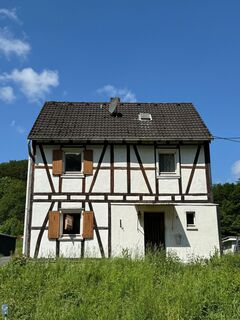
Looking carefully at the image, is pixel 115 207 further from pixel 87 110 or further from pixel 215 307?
pixel 215 307

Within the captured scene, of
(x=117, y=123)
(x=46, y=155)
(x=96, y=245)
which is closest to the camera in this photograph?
(x=96, y=245)

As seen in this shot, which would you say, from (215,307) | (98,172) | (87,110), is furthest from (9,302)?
(87,110)

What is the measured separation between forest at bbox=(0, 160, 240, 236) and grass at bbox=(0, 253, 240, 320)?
3823 centimetres

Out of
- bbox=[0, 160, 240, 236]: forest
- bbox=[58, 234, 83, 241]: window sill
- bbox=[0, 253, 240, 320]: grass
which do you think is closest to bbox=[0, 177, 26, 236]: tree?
bbox=[0, 160, 240, 236]: forest

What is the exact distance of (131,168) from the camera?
18547 millimetres

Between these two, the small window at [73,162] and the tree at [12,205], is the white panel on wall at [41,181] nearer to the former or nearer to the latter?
the small window at [73,162]

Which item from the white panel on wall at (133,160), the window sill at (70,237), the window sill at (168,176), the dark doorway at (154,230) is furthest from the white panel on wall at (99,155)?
the window sill at (70,237)

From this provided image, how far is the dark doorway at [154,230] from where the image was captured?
58.2ft

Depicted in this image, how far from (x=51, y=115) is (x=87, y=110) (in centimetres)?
199

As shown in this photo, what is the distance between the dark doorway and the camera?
698 inches

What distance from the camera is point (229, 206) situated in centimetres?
5266

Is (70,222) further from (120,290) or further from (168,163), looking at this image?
(120,290)

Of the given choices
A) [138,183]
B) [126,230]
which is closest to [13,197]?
[138,183]

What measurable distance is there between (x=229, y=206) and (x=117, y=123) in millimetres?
36266
